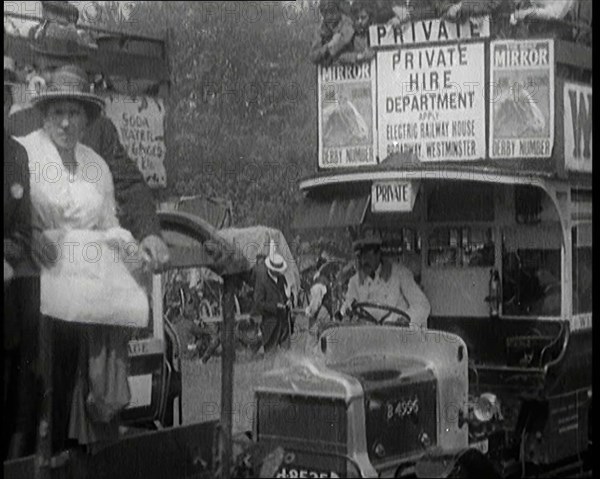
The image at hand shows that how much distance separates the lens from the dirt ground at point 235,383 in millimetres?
3203

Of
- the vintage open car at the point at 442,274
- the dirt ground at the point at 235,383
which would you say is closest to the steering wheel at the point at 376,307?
the vintage open car at the point at 442,274

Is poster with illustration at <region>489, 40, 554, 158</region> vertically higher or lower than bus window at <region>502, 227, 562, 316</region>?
higher

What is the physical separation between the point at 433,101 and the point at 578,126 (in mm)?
427

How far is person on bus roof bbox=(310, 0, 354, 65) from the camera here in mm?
3162

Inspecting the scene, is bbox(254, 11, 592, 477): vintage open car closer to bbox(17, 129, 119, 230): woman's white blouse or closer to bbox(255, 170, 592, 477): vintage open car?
bbox(255, 170, 592, 477): vintage open car

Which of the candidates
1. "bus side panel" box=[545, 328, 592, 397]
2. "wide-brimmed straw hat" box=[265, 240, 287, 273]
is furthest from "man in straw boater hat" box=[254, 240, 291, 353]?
"bus side panel" box=[545, 328, 592, 397]

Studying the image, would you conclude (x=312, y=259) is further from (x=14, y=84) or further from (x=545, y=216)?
(x=14, y=84)

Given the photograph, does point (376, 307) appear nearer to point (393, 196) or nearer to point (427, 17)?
point (393, 196)

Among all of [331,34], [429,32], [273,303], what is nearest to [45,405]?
[273,303]

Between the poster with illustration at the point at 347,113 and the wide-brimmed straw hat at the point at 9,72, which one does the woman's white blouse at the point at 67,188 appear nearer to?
the wide-brimmed straw hat at the point at 9,72

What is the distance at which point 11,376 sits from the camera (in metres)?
3.25

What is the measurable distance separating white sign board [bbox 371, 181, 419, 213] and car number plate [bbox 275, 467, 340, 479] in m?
0.73

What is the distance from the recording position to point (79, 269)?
127 inches

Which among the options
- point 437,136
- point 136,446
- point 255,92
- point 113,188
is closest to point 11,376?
point 136,446
